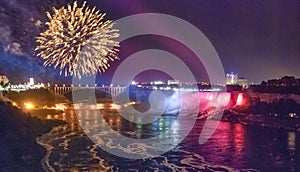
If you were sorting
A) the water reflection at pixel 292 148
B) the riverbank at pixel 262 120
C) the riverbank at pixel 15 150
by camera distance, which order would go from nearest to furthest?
the riverbank at pixel 15 150, the water reflection at pixel 292 148, the riverbank at pixel 262 120

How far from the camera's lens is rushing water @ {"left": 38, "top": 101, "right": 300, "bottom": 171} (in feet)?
101

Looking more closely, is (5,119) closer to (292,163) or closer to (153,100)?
(292,163)

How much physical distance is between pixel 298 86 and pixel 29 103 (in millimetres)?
45371

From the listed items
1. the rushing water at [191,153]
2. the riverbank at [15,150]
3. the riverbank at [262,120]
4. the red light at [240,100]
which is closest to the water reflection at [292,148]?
the rushing water at [191,153]

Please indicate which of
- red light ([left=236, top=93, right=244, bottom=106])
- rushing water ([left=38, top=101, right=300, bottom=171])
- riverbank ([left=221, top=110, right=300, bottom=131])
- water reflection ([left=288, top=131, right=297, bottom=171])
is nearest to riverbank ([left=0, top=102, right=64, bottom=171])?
rushing water ([left=38, top=101, right=300, bottom=171])

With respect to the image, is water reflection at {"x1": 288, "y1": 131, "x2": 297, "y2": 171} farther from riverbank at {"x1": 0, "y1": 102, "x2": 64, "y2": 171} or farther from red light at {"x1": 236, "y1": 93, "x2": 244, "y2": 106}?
red light at {"x1": 236, "y1": 93, "x2": 244, "y2": 106}

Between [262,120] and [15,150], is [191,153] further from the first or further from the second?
Result: [262,120]

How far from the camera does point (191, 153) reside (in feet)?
122

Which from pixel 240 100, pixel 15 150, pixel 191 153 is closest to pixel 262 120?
pixel 240 100

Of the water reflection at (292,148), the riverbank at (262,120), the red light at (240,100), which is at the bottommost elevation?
the water reflection at (292,148)

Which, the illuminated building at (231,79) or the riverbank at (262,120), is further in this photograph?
the illuminated building at (231,79)

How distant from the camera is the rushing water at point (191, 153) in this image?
101 feet

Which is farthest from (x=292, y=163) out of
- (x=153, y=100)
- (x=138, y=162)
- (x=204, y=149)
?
(x=153, y=100)

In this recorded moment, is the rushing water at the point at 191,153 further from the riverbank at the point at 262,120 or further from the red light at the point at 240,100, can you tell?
the red light at the point at 240,100
